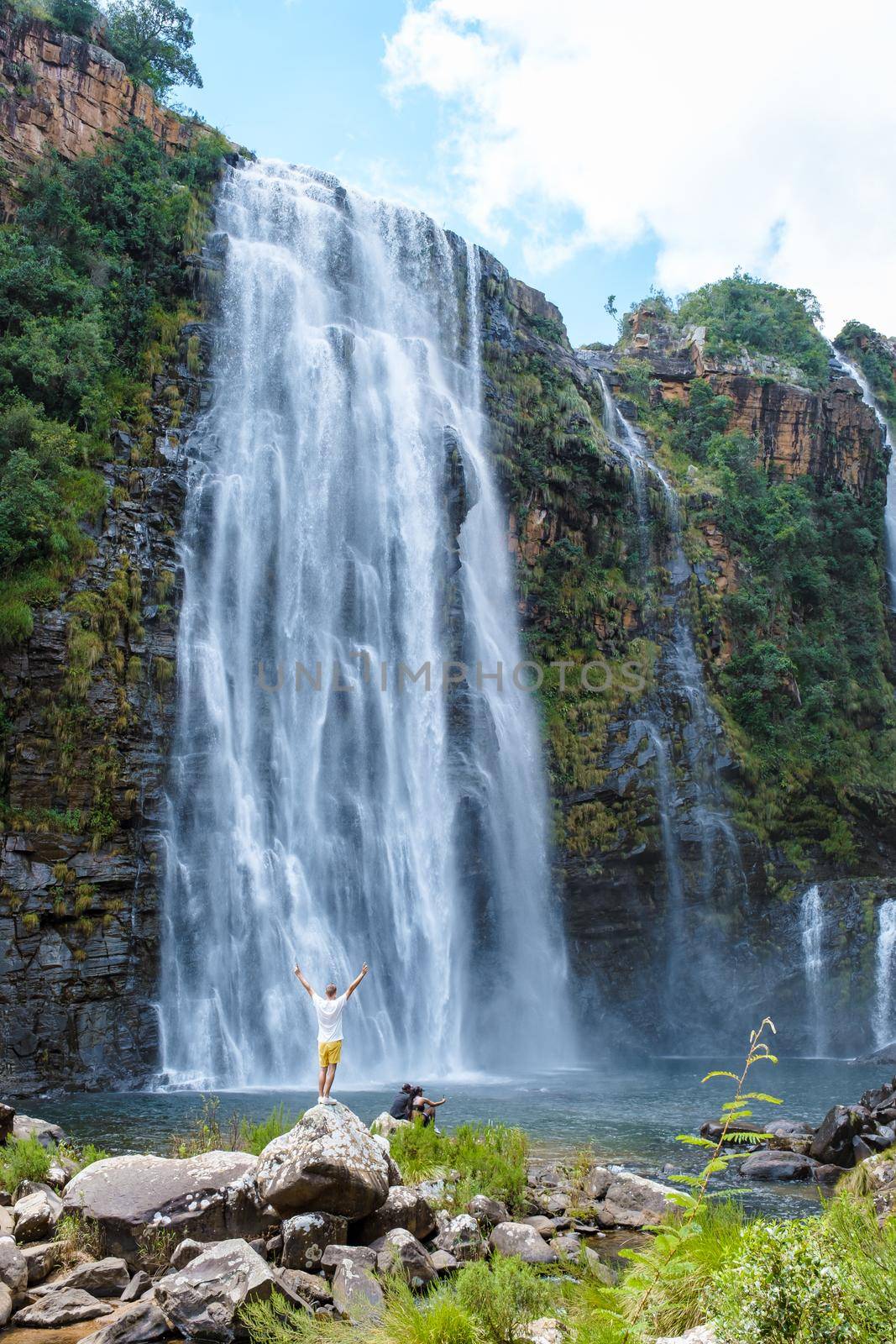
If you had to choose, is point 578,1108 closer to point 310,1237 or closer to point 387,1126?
point 387,1126

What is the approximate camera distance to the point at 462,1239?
26.2 feet

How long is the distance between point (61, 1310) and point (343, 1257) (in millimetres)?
1949

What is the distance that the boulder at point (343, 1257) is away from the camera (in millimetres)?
6954

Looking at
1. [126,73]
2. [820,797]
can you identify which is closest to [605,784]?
[820,797]

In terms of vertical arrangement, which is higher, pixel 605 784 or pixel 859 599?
pixel 859 599

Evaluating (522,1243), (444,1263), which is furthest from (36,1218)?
(522,1243)

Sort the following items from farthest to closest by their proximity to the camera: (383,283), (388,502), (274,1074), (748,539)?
(748,539) < (383,283) < (388,502) < (274,1074)

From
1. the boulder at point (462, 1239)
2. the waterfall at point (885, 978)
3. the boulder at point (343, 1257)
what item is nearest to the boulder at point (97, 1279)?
the boulder at point (343, 1257)

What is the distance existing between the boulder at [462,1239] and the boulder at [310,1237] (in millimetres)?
943

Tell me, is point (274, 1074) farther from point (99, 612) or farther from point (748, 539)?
point (748, 539)

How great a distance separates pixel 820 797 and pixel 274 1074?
21.2 meters

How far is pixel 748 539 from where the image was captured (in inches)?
1471

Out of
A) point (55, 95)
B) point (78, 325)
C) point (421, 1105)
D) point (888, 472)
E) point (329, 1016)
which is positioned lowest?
point (421, 1105)

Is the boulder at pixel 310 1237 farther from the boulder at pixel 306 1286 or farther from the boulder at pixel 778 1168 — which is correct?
the boulder at pixel 778 1168
